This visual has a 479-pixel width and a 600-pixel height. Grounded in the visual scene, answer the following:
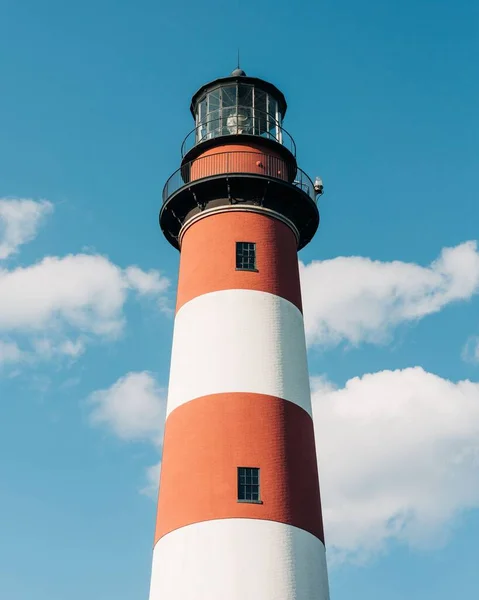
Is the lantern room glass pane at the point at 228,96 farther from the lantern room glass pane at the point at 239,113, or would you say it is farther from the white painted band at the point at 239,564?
the white painted band at the point at 239,564

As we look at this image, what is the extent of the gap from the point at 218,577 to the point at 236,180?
11851 mm

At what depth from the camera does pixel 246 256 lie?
25.3 m

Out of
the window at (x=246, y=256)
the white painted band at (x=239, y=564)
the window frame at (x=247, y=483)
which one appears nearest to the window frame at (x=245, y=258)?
the window at (x=246, y=256)

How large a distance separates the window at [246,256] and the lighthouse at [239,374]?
35 mm

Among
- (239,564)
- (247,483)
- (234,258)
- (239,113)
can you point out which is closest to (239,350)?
(234,258)

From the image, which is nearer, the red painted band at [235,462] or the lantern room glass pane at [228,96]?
the red painted band at [235,462]

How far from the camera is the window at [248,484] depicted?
21725mm

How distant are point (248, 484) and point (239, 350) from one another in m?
3.88

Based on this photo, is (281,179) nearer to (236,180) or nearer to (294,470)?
(236,180)

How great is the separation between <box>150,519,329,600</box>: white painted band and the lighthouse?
0.03 metres

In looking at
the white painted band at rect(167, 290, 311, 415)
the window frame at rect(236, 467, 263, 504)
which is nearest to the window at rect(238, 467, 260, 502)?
the window frame at rect(236, 467, 263, 504)

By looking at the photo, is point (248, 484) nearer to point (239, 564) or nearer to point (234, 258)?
point (239, 564)

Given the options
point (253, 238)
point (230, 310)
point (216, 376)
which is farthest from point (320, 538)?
point (253, 238)

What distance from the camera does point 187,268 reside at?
85.9ft
